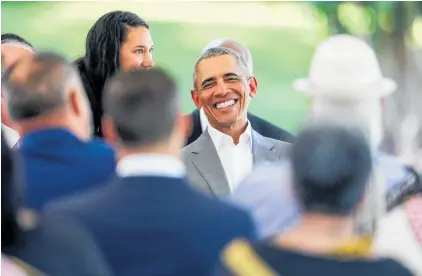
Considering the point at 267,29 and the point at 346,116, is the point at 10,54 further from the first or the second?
the point at 346,116

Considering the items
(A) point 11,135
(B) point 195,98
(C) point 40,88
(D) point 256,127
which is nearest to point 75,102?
(C) point 40,88

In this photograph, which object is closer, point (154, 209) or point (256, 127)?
point (154, 209)

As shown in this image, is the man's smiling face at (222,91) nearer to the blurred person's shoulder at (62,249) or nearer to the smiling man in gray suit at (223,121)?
the smiling man in gray suit at (223,121)

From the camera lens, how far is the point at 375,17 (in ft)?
6.56

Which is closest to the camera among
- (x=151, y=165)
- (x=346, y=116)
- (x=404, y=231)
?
(x=151, y=165)

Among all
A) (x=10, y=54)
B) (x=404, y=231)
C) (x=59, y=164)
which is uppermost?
(x=10, y=54)

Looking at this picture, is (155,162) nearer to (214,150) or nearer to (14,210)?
(14,210)

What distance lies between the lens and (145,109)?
4.42 ft

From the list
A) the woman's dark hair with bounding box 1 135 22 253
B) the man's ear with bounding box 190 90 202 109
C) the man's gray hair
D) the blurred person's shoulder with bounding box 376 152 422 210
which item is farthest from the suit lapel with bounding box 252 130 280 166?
the woman's dark hair with bounding box 1 135 22 253

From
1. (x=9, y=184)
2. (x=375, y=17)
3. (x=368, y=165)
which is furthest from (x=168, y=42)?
(x=368, y=165)

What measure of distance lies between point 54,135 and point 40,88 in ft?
0.31

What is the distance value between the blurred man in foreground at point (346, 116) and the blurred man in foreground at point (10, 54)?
1.55 ft

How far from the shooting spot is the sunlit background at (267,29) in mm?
1933

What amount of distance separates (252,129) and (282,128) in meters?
0.07
